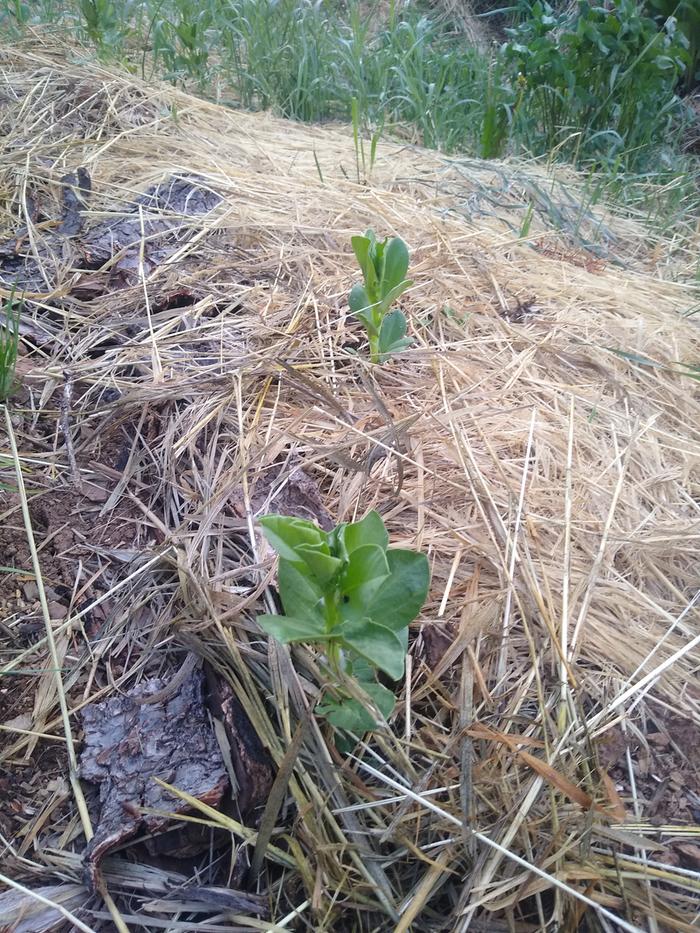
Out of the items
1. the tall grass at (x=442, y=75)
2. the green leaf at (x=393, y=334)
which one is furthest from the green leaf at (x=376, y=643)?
the tall grass at (x=442, y=75)

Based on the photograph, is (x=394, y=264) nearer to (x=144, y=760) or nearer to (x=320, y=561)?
(x=320, y=561)

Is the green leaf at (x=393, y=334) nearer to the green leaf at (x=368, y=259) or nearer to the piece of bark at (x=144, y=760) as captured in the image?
the green leaf at (x=368, y=259)

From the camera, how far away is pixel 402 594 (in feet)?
3.07

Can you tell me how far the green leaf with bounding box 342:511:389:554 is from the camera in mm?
923

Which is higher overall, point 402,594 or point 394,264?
point 394,264

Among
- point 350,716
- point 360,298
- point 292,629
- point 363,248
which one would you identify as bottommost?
point 350,716

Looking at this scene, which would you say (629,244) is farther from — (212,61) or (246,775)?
(212,61)

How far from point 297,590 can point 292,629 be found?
0.07m

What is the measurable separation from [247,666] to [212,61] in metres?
3.76

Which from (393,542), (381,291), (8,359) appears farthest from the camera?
(381,291)

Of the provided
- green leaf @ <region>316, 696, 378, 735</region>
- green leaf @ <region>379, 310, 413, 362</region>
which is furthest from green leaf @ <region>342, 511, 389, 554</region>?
green leaf @ <region>379, 310, 413, 362</region>

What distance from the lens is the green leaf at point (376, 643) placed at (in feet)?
2.75

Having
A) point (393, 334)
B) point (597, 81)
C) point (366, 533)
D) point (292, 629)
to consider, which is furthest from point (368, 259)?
point (597, 81)

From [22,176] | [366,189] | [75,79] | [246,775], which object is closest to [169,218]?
[22,176]
